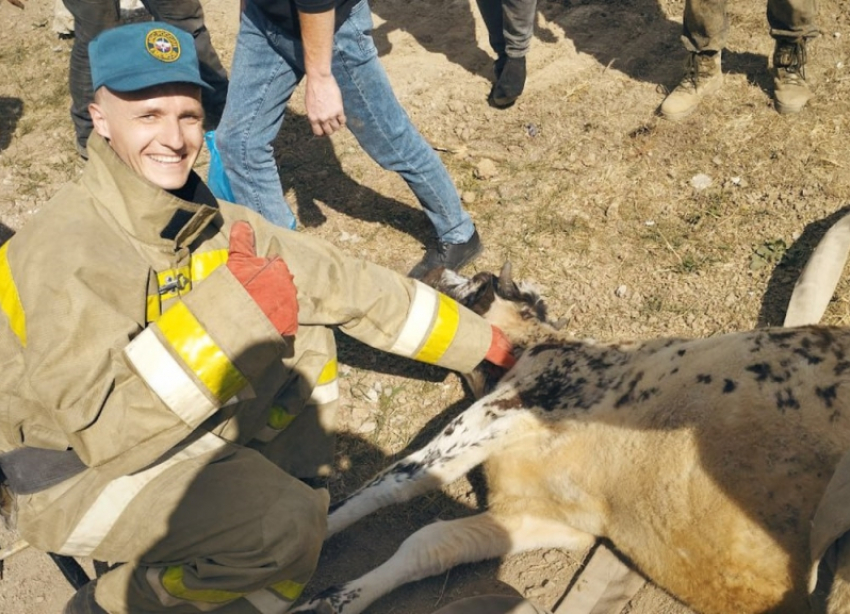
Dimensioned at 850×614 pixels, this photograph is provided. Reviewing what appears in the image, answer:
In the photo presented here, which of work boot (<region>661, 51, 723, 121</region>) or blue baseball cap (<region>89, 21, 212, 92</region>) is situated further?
work boot (<region>661, 51, 723, 121</region>)

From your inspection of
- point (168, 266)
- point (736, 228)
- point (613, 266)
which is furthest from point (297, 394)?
point (736, 228)

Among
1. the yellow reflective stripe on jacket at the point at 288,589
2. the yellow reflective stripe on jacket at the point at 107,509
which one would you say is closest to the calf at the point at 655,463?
the yellow reflective stripe on jacket at the point at 288,589

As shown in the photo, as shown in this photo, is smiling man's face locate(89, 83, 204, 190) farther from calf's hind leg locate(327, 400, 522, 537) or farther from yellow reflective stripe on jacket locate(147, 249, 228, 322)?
calf's hind leg locate(327, 400, 522, 537)

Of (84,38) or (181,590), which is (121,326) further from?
(84,38)

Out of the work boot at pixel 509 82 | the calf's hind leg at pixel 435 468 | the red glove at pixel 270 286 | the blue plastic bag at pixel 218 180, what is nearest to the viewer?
the red glove at pixel 270 286

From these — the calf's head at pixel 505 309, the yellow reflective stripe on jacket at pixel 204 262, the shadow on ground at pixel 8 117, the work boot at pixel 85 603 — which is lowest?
the work boot at pixel 85 603

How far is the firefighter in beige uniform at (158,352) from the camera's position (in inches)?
101

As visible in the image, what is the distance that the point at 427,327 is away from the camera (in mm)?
3662

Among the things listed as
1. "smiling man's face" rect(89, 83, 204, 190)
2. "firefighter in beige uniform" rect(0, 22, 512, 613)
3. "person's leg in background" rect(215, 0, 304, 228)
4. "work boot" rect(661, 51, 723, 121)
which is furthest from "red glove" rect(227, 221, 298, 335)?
"work boot" rect(661, 51, 723, 121)

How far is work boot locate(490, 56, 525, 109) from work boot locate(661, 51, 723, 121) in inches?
39.1

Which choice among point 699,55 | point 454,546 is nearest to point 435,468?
point 454,546

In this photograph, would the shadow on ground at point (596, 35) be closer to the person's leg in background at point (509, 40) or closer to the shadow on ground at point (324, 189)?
the person's leg in background at point (509, 40)

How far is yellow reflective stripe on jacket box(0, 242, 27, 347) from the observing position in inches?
106

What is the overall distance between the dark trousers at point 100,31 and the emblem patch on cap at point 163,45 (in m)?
2.48
